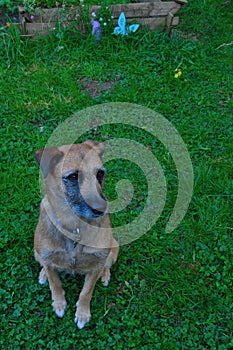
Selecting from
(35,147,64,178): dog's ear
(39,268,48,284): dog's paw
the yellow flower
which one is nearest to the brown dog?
(35,147,64,178): dog's ear

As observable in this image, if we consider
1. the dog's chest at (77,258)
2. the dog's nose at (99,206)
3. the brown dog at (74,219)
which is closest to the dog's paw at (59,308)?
the brown dog at (74,219)

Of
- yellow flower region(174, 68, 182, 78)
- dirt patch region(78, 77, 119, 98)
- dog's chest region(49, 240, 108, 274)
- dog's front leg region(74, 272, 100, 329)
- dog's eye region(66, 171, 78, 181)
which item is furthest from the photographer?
yellow flower region(174, 68, 182, 78)

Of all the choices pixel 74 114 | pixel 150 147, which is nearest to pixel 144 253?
pixel 150 147

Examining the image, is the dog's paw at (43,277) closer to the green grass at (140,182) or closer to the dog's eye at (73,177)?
the green grass at (140,182)

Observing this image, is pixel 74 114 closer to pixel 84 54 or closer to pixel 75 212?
pixel 84 54

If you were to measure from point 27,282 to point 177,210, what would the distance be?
171 cm

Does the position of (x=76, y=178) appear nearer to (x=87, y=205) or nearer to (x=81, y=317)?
(x=87, y=205)

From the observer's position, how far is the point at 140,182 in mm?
4816

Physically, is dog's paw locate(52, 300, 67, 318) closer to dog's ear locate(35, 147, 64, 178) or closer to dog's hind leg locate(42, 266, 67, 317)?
dog's hind leg locate(42, 266, 67, 317)

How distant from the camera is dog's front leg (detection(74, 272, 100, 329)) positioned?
11.7 feet

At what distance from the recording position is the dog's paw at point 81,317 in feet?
11.9

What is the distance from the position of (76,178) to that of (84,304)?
1.30 meters

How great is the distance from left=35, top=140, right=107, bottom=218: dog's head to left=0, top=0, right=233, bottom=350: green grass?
1.19m

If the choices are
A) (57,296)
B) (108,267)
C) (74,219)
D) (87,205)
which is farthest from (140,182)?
(87,205)
